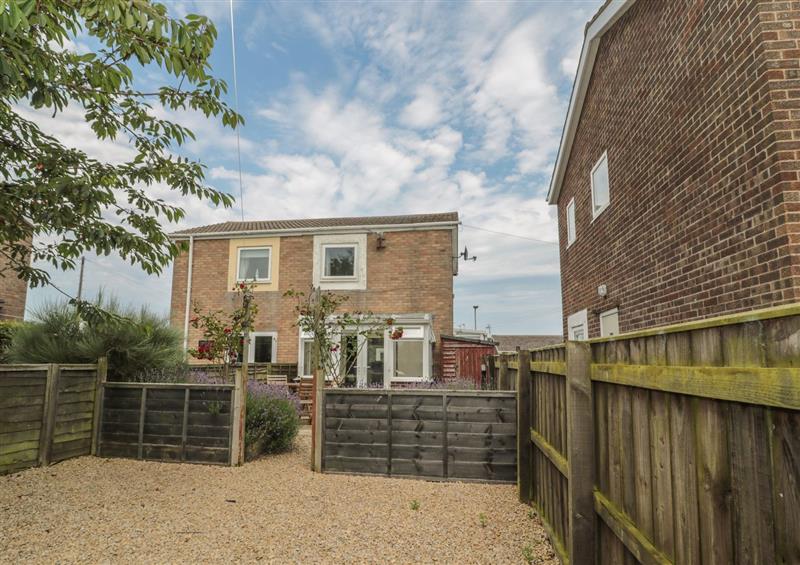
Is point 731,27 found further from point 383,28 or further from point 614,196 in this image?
point 383,28

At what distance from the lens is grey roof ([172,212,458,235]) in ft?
51.4

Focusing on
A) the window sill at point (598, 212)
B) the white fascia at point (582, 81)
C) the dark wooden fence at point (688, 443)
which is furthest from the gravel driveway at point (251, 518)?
the white fascia at point (582, 81)

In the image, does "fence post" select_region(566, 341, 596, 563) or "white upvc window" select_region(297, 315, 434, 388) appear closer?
"fence post" select_region(566, 341, 596, 563)

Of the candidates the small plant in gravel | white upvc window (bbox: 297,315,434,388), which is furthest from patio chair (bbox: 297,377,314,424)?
the small plant in gravel

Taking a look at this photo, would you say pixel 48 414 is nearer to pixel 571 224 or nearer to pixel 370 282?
pixel 370 282

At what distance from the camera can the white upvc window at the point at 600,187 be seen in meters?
8.00

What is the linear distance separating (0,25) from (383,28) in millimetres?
→ 6756

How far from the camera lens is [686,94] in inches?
201

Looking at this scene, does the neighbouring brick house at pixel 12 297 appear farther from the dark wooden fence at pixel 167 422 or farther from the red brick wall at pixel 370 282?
the dark wooden fence at pixel 167 422

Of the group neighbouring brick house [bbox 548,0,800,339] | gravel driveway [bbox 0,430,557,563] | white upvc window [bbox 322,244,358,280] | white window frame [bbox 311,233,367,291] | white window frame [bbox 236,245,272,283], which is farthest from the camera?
white window frame [bbox 236,245,272,283]


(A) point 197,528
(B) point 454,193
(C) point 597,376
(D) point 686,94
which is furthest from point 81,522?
(B) point 454,193

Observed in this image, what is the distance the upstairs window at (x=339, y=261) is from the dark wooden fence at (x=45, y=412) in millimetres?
8871

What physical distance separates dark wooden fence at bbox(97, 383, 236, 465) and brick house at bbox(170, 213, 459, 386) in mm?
7050

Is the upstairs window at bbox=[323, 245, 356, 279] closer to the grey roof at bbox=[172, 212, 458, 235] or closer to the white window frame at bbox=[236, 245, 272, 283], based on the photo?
the grey roof at bbox=[172, 212, 458, 235]
